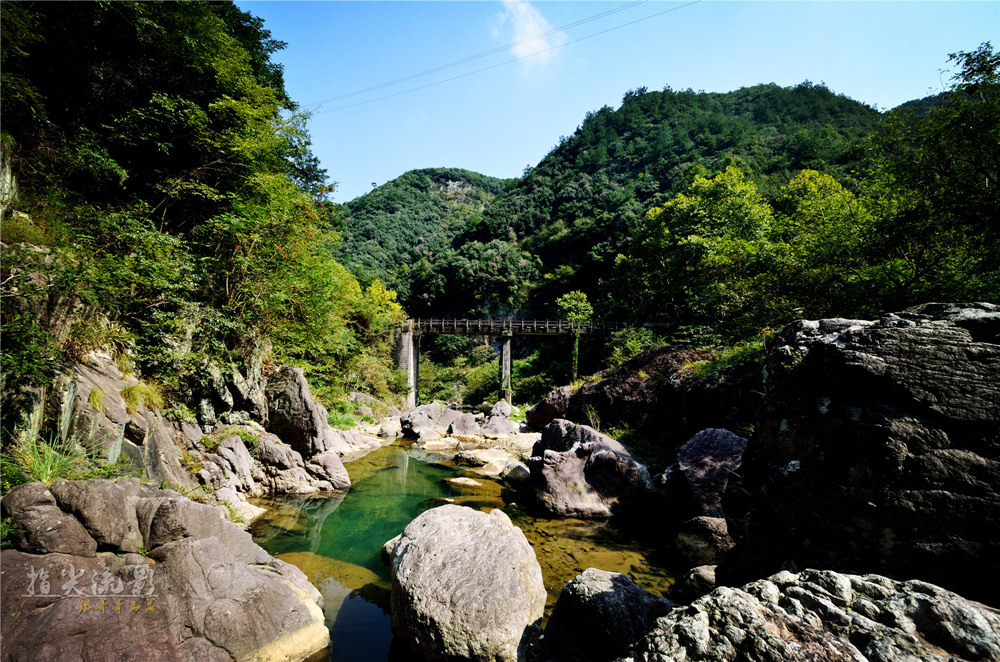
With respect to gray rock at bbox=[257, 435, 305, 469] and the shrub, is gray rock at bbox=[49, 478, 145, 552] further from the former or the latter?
the shrub

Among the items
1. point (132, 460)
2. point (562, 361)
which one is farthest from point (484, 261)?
point (132, 460)

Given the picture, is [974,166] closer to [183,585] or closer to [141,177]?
[183,585]

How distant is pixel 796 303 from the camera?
962 cm

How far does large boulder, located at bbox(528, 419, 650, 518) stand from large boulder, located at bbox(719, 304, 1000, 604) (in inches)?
186

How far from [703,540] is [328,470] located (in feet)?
25.4

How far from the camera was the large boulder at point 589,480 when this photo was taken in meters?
7.58

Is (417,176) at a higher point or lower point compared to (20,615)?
higher

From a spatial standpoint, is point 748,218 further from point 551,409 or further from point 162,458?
point 162,458

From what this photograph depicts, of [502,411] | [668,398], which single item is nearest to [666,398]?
[668,398]

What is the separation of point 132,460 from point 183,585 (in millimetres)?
2240

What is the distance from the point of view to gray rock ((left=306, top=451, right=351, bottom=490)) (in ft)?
29.0

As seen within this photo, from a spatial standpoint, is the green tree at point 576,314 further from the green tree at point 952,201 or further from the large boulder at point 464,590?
the large boulder at point 464,590

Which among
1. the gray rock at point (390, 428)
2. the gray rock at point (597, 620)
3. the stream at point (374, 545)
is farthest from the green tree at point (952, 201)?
the gray rock at point (390, 428)

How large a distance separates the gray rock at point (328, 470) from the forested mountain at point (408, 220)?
38.1 m
